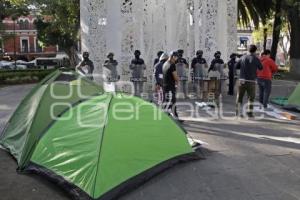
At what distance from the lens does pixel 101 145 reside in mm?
7289

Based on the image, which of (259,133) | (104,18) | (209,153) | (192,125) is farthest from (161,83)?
(104,18)

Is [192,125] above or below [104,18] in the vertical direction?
below

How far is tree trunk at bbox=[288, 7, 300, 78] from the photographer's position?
28.5 meters

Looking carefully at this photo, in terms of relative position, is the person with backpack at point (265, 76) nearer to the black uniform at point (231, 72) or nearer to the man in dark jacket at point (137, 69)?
the black uniform at point (231, 72)

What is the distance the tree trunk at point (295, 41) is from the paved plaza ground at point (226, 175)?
18423 millimetres

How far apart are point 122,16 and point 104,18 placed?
0.80 m

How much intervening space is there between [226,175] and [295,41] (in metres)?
22.7

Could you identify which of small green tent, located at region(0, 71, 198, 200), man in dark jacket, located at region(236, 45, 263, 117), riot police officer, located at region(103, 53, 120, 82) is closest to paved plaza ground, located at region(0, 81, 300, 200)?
small green tent, located at region(0, 71, 198, 200)

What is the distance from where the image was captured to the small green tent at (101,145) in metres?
7.09

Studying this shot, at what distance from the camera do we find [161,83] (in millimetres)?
13289

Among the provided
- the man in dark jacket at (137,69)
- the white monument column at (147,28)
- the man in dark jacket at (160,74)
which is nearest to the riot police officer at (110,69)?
the man in dark jacket at (137,69)

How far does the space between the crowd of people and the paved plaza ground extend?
5.65 ft

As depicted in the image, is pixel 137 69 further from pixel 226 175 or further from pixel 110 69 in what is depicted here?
pixel 226 175

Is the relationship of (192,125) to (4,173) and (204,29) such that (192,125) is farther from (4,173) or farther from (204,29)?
(204,29)
